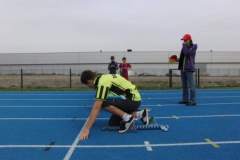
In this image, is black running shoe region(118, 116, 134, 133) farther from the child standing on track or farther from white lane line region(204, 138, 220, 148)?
white lane line region(204, 138, 220, 148)

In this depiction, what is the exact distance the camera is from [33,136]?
7.95 m

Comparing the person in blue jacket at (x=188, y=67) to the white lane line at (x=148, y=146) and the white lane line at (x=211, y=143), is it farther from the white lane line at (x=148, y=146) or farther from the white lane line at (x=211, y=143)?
the white lane line at (x=148, y=146)

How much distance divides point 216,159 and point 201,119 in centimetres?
389

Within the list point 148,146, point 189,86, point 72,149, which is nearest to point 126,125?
point 148,146

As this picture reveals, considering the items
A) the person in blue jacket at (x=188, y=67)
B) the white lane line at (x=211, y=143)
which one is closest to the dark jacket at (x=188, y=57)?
the person in blue jacket at (x=188, y=67)

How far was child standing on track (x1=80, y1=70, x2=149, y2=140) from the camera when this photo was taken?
304 inches

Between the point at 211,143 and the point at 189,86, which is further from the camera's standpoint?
the point at 189,86

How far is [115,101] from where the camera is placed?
8414 mm

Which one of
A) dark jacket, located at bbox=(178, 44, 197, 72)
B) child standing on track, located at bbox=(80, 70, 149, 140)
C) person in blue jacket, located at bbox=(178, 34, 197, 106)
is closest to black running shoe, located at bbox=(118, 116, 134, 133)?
child standing on track, located at bbox=(80, 70, 149, 140)

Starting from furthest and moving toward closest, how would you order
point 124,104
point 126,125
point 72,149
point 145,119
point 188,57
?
point 188,57 < point 145,119 < point 124,104 < point 126,125 < point 72,149

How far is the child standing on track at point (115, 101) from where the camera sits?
7.71 metres

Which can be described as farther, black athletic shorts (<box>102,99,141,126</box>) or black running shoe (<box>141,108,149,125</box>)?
black running shoe (<box>141,108,149,125</box>)

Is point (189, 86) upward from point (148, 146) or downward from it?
upward

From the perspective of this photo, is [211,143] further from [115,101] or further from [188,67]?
[188,67]
